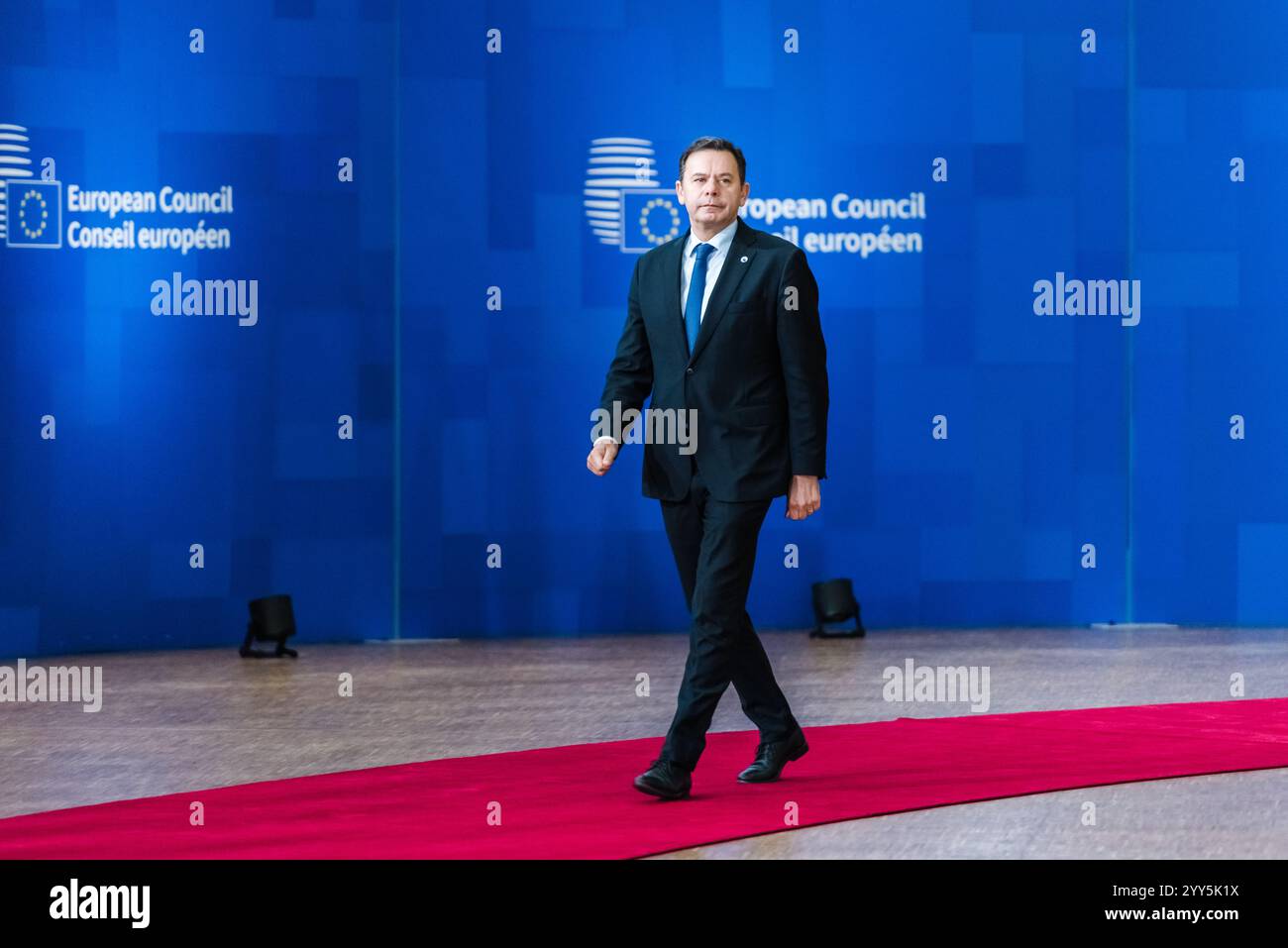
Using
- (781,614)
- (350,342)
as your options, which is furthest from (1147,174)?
(350,342)

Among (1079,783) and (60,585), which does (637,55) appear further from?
(1079,783)

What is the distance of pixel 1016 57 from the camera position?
8.91 m

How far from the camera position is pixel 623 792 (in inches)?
173

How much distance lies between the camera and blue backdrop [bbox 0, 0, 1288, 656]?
26.5 ft

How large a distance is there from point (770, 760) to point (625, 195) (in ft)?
15.5

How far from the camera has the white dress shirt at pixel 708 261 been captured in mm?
4410

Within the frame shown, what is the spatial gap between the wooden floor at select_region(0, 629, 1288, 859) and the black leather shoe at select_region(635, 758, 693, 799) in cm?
21

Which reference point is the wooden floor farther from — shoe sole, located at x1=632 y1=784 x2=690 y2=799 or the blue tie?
the blue tie
